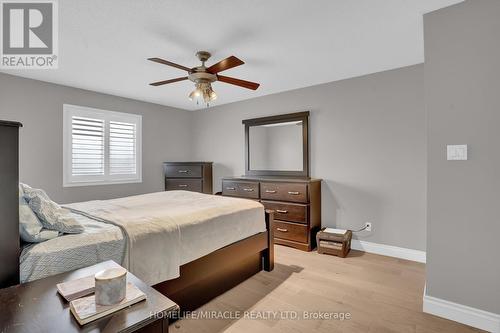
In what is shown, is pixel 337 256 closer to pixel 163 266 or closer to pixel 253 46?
pixel 163 266

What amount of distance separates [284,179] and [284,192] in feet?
0.67

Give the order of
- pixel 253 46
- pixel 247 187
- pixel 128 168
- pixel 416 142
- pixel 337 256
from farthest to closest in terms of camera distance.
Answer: pixel 128 168 → pixel 247 187 → pixel 337 256 → pixel 416 142 → pixel 253 46

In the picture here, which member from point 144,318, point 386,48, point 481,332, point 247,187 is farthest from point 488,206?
point 247,187

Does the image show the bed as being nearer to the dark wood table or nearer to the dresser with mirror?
the dark wood table

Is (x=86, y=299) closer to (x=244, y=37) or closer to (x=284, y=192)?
(x=244, y=37)

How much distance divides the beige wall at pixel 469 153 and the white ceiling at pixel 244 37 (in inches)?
10.9

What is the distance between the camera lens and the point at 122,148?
429 centimetres

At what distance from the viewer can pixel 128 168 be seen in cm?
438

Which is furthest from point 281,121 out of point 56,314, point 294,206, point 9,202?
point 56,314

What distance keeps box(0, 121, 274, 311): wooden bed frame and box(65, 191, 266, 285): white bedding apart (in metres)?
0.09

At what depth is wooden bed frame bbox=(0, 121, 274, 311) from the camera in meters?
1.01

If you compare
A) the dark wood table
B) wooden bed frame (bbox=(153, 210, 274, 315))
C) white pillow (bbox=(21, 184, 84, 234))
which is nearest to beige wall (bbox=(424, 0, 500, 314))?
wooden bed frame (bbox=(153, 210, 274, 315))

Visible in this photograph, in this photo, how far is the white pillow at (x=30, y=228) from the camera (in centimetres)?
128

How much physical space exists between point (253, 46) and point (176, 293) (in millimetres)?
2352
